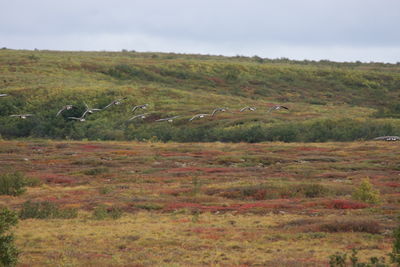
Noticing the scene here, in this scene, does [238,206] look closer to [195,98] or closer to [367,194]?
[367,194]

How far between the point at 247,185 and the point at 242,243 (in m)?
16.1

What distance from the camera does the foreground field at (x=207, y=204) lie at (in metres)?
23.8

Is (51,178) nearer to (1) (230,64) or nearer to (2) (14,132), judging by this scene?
(2) (14,132)

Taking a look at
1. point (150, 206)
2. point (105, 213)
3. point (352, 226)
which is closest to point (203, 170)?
point (150, 206)

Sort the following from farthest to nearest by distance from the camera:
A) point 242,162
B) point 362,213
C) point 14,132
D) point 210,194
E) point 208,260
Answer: point 14,132
point 242,162
point 210,194
point 362,213
point 208,260

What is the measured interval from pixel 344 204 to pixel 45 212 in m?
13.8

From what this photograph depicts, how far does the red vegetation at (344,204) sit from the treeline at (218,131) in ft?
136

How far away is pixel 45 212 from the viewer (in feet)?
104

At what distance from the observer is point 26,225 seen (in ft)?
96.4

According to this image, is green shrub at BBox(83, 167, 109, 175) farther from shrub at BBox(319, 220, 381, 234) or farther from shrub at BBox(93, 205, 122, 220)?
shrub at BBox(319, 220, 381, 234)

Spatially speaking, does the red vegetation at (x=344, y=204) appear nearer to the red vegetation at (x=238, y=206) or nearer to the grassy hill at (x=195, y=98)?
the red vegetation at (x=238, y=206)

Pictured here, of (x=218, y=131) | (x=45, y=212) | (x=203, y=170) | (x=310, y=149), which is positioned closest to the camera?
(x=45, y=212)

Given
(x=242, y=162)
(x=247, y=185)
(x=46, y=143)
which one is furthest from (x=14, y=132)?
(x=247, y=185)

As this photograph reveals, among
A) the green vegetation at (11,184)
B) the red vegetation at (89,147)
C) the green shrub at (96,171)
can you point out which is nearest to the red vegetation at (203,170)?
the green shrub at (96,171)
